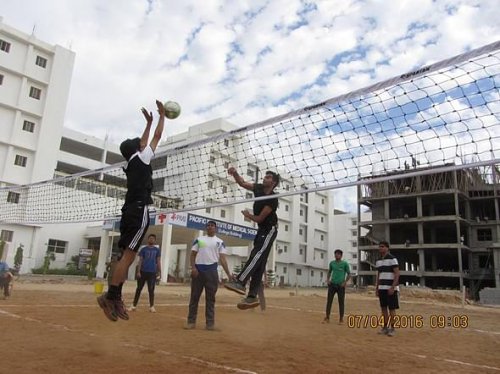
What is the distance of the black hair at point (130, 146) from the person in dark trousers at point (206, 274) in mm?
3297

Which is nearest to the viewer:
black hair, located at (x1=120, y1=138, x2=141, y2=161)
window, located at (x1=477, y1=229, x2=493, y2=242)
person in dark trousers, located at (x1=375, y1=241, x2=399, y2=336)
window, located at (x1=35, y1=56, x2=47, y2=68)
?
black hair, located at (x1=120, y1=138, x2=141, y2=161)

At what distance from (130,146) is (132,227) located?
39.3 inches

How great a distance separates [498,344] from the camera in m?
7.99

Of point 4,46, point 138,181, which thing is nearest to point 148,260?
point 138,181

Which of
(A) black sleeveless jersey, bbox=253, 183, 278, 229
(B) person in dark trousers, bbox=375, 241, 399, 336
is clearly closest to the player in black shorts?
(A) black sleeveless jersey, bbox=253, 183, 278, 229

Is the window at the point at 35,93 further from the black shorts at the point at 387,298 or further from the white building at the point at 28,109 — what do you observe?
the black shorts at the point at 387,298

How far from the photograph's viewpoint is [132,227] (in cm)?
520

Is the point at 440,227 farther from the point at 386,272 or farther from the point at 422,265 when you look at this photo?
the point at 386,272

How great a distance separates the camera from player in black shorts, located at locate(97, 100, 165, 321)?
16.7ft

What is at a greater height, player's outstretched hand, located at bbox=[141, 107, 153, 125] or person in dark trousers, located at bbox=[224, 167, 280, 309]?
player's outstretched hand, located at bbox=[141, 107, 153, 125]

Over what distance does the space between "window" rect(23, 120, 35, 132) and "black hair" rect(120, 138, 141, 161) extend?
38.1 meters

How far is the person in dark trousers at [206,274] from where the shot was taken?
7845 mm

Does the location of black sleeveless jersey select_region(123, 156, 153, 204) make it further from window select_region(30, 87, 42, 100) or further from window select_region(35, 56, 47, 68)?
window select_region(35, 56, 47, 68)

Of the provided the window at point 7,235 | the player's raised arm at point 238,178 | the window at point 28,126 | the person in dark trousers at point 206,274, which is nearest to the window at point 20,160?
the window at point 28,126
